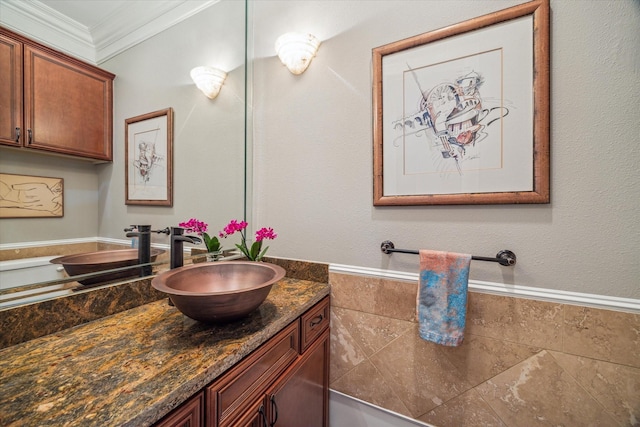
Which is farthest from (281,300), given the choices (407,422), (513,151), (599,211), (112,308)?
(599,211)

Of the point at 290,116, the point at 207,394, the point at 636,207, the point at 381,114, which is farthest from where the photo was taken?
the point at 290,116

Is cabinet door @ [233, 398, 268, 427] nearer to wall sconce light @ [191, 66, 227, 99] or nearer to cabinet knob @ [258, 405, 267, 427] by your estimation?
cabinet knob @ [258, 405, 267, 427]

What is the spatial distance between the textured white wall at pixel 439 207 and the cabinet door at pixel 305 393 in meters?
0.48

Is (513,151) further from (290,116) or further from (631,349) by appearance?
(290,116)

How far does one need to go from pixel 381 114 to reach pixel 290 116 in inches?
21.2

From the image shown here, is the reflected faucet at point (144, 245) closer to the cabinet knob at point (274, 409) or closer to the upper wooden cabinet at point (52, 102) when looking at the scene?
the upper wooden cabinet at point (52, 102)

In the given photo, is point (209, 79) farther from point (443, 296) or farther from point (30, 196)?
point (443, 296)

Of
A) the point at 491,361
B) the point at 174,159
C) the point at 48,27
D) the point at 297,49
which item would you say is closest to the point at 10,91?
the point at 48,27

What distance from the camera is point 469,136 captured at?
3.39 feet

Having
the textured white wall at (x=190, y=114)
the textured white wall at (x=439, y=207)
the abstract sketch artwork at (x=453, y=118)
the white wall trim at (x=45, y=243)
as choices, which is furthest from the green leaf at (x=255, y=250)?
the abstract sketch artwork at (x=453, y=118)

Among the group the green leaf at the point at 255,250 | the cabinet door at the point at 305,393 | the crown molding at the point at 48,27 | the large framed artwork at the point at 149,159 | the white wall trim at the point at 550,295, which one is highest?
the crown molding at the point at 48,27

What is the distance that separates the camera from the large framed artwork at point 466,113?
0.93 meters

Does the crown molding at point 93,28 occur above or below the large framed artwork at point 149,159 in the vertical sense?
above

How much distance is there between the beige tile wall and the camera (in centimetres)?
86
